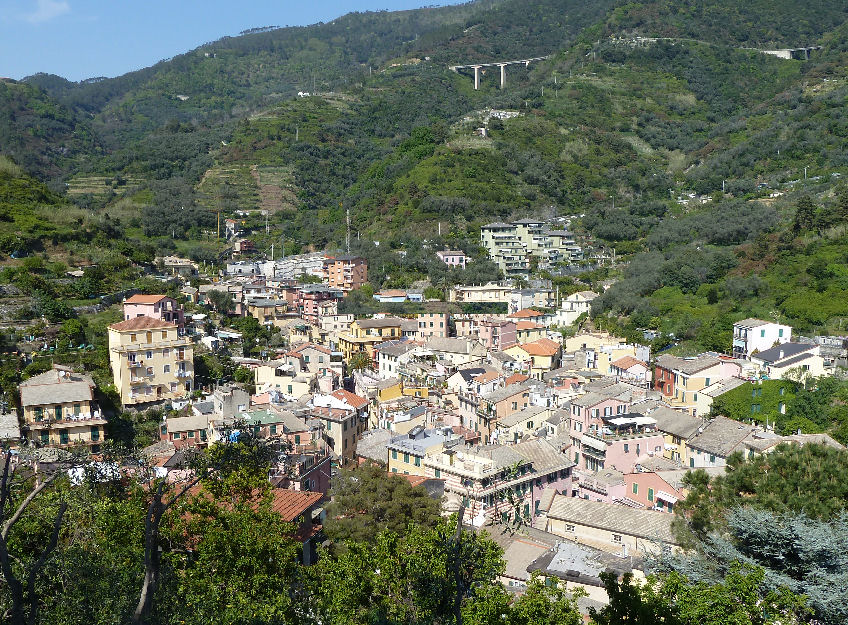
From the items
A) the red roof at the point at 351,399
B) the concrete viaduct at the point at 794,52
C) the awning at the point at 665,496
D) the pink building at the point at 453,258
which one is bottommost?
the awning at the point at 665,496

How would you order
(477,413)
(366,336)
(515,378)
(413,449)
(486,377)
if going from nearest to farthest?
(413,449) → (477,413) → (486,377) → (515,378) → (366,336)

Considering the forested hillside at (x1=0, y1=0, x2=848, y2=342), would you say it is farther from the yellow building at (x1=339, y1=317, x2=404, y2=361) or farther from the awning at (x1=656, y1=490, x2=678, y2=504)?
the awning at (x1=656, y1=490, x2=678, y2=504)

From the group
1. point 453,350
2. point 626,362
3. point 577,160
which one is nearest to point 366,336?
point 453,350

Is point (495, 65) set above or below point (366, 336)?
above

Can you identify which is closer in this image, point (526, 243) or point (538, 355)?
point (538, 355)

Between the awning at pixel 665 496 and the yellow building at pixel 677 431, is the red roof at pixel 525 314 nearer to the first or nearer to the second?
the yellow building at pixel 677 431

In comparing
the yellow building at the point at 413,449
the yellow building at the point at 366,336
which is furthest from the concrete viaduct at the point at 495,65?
the yellow building at the point at 413,449

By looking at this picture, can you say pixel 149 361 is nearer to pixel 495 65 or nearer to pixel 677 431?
pixel 677 431

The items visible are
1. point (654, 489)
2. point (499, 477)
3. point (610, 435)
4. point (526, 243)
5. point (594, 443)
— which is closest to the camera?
point (654, 489)
